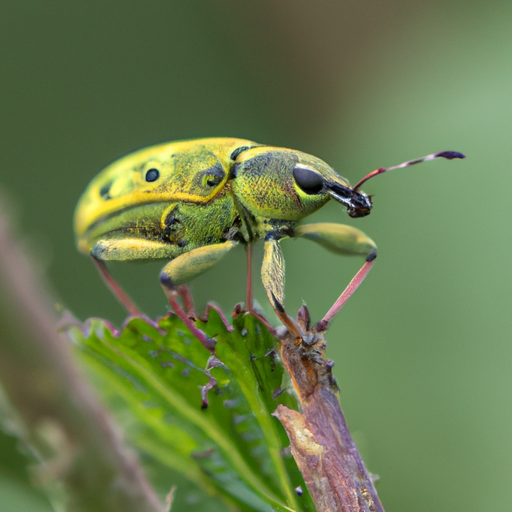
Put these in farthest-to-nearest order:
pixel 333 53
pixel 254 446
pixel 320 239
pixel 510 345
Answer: pixel 333 53
pixel 510 345
pixel 320 239
pixel 254 446

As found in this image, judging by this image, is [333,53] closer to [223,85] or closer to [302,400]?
[223,85]

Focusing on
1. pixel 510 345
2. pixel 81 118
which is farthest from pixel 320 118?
pixel 510 345

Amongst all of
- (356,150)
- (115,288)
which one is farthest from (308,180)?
(356,150)

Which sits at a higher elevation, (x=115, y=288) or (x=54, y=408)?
(x=54, y=408)

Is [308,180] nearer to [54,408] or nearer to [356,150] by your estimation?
[54,408]

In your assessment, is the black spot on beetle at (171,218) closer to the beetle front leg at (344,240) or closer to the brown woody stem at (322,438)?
the beetle front leg at (344,240)
